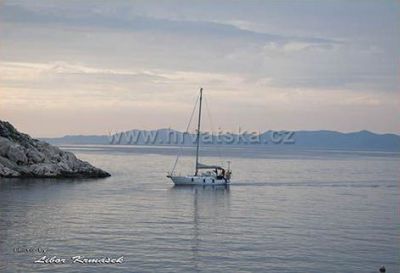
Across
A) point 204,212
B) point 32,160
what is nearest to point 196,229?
point 204,212

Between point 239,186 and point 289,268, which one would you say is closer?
point 289,268

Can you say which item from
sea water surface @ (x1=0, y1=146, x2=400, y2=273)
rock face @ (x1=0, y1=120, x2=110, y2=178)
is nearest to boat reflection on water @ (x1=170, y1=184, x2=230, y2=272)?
sea water surface @ (x1=0, y1=146, x2=400, y2=273)

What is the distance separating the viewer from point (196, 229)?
37.5 m

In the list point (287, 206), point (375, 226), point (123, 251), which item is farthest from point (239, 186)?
point (123, 251)

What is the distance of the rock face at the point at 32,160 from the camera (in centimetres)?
7069

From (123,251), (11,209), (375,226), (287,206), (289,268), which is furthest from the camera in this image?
(287,206)

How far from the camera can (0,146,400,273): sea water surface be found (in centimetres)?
2770

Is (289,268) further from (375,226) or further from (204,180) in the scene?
(204,180)

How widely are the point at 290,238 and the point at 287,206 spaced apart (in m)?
16.9

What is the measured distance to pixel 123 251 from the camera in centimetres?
2920

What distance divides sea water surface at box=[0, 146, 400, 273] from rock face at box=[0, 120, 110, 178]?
668cm

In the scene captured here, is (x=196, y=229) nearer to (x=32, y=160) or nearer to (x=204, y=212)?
(x=204, y=212)

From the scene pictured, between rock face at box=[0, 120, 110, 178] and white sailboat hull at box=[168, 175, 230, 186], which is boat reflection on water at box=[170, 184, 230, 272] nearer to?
white sailboat hull at box=[168, 175, 230, 186]

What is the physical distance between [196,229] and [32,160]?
4284 centimetres
